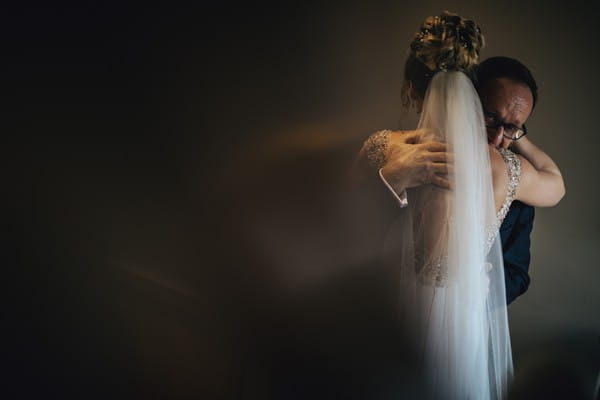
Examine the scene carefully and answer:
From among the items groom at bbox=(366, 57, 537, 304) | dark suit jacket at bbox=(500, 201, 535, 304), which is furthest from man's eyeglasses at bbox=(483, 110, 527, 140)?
dark suit jacket at bbox=(500, 201, 535, 304)

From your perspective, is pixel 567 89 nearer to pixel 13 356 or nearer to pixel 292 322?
pixel 292 322

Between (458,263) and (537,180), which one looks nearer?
(458,263)

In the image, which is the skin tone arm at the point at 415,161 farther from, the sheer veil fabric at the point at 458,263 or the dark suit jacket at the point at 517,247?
the dark suit jacket at the point at 517,247

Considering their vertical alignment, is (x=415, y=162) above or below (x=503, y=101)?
below

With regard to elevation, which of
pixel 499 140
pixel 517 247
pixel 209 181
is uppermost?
pixel 499 140

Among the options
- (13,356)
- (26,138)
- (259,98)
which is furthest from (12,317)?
(259,98)

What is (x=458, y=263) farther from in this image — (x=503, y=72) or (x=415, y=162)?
(x=503, y=72)

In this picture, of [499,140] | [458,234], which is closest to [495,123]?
[499,140]

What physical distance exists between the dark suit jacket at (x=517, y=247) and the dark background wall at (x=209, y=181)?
29 cm

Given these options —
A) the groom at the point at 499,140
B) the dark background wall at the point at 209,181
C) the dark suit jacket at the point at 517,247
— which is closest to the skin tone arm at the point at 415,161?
the groom at the point at 499,140

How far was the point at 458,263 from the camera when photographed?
654 millimetres

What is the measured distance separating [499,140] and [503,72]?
149 millimetres

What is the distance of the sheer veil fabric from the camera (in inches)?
25.8

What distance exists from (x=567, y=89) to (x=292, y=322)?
975 mm
